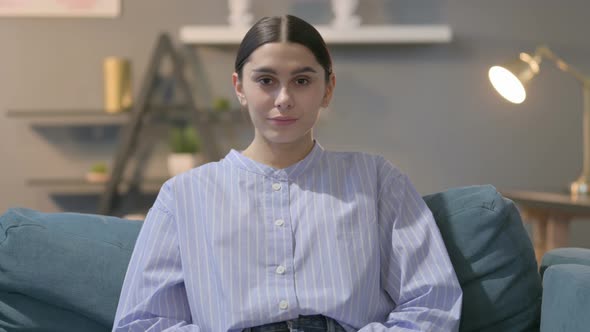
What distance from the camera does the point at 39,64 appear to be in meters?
4.28

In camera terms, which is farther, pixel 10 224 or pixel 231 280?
pixel 10 224

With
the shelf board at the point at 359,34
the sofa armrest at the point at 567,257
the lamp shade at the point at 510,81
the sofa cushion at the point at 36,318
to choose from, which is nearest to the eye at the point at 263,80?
the sofa cushion at the point at 36,318

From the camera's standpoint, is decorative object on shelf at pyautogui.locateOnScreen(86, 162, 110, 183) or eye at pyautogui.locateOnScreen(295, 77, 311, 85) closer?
eye at pyautogui.locateOnScreen(295, 77, 311, 85)

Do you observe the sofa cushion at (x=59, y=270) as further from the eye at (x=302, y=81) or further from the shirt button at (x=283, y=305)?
the eye at (x=302, y=81)

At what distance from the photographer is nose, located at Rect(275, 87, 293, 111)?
150cm

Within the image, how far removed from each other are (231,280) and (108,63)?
291 cm

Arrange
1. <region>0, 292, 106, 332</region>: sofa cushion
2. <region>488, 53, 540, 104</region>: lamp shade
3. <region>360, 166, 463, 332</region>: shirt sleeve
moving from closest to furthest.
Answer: <region>360, 166, 463, 332</region>: shirt sleeve, <region>0, 292, 106, 332</region>: sofa cushion, <region>488, 53, 540, 104</region>: lamp shade

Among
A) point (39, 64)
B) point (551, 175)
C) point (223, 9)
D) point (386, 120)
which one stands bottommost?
point (551, 175)

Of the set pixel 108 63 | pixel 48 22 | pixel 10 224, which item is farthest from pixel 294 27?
pixel 48 22

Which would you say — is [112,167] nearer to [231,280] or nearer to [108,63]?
[108,63]

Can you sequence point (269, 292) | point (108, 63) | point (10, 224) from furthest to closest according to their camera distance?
point (108, 63) < point (10, 224) < point (269, 292)

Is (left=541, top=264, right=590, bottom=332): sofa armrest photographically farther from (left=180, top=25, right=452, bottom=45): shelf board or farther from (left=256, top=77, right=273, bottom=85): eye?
(left=180, top=25, right=452, bottom=45): shelf board

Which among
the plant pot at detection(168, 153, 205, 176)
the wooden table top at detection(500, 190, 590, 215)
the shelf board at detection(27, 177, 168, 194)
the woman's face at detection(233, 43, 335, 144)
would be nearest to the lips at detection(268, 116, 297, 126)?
the woman's face at detection(233, 43, 335, 144)

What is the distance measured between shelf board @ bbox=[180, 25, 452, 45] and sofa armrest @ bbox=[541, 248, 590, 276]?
252 centimetres
